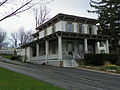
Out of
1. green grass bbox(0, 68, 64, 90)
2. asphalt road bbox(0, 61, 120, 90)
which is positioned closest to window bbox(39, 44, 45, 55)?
asphalt road bbox(0, 61, 120, 90)

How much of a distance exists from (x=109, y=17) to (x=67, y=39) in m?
13.6

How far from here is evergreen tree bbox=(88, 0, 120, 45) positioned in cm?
3838

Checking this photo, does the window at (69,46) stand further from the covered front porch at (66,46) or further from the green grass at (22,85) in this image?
the green grass at (22,85)

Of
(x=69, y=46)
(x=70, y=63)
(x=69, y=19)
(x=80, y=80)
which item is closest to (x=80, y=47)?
(x=69, y=46)

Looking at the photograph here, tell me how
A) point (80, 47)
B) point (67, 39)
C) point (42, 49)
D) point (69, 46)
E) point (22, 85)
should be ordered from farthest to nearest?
1. point (42, 49)
2. point (80, 47)
3. point (69, 46)
4. point (67, 39)
5. point (22, 85)

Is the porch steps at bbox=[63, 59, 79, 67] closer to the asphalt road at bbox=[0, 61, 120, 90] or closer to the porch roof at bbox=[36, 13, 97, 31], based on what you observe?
the porch roof at bbox=[36, 13, 97, 31]

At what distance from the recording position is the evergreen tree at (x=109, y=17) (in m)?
38.4

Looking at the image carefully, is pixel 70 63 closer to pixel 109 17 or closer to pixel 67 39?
pixel 67 39

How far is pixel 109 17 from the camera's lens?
39.2 m

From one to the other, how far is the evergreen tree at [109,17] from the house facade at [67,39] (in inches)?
286

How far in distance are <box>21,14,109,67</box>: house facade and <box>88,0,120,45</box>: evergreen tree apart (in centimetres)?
726

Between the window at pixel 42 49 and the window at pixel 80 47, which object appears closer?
the window at pixel 80 47

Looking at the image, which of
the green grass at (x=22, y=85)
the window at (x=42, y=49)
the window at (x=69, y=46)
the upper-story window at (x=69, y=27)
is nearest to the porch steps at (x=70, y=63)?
the window at (x=69, y=46)

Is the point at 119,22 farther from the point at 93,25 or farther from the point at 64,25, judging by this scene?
the point at 64,25
